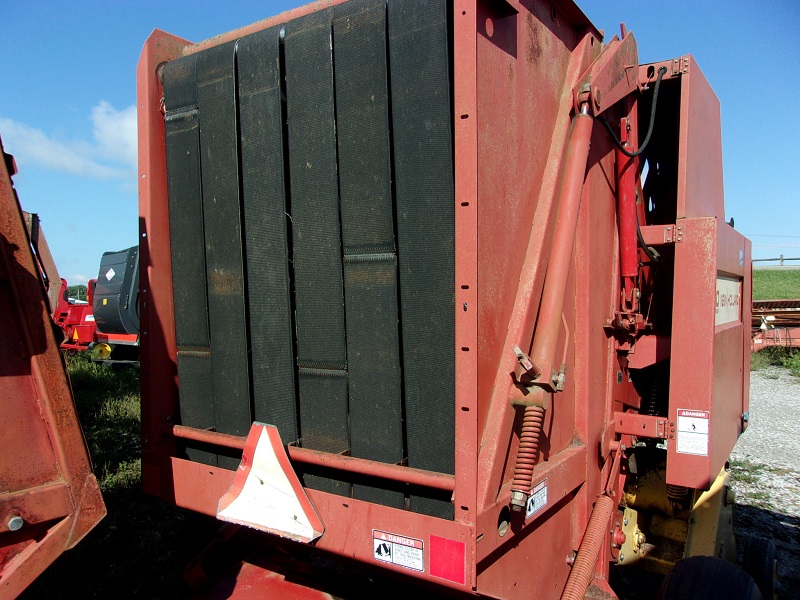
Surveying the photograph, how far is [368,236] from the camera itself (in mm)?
2018

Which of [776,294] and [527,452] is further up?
[527,452]

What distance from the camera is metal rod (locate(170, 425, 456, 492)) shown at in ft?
6.09

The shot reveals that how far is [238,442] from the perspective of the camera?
2311mm

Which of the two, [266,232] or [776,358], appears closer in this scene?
[266,232]

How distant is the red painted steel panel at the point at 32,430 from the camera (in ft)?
6.04

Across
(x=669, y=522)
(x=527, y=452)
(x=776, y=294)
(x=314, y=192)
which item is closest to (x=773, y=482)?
(x=669, y=522)

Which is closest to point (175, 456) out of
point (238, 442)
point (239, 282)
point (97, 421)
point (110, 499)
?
point (238, 442)

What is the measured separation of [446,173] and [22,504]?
155cm

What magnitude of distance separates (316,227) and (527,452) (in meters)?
0.99

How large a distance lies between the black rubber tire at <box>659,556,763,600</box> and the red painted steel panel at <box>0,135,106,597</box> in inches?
77.0

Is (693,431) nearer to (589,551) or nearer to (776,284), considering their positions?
(589,551)

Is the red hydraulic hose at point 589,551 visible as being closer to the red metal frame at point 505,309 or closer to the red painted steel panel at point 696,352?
the red metal frame at point 505,309

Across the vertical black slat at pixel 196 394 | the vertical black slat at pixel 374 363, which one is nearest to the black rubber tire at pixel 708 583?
the vertical black slat at pixel 374 363

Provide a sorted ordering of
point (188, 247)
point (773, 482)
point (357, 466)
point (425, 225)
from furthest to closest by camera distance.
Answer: point (773, 482), point (188, 247), point (357, 466), point (425, 225)
